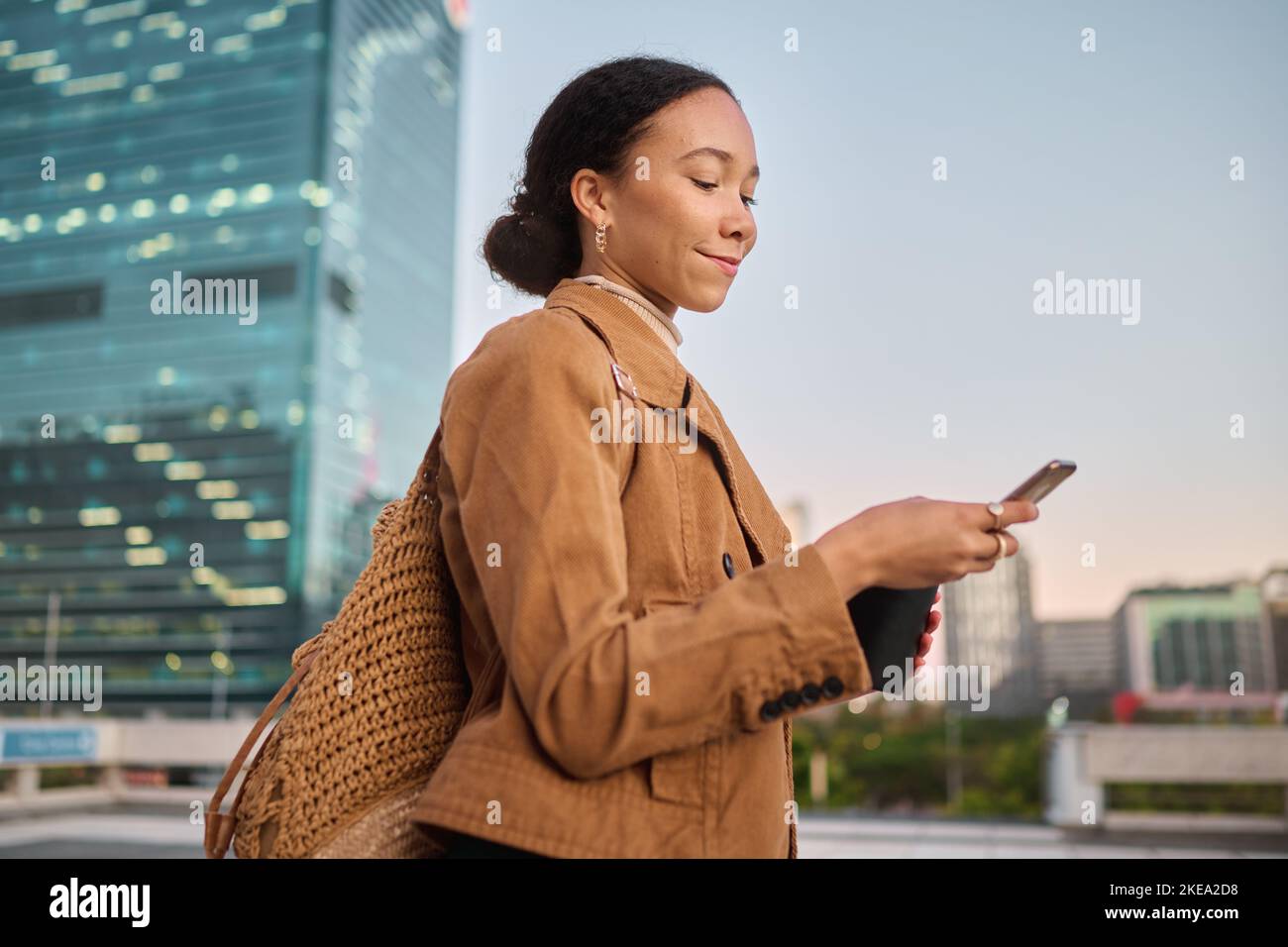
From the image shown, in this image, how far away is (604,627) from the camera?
79 cm

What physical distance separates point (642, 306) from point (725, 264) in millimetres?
110

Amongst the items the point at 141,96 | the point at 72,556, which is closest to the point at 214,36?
the point at 141,96

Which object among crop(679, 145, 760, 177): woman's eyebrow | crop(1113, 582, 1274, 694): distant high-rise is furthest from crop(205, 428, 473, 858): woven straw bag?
crop(1113, 582, 1274, 694): distant high-rise

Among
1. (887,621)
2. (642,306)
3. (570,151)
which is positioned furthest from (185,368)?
(887,621)

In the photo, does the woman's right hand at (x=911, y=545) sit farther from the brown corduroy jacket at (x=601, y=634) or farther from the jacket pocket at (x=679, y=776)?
the jacket pocket at (x=679, y=776)

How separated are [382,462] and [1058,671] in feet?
154

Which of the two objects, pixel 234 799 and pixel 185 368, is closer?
pixel 234 799

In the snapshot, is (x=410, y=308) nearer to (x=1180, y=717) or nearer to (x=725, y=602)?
(x=1180, y=717)

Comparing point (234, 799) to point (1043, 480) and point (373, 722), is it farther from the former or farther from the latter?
point (1043, 480)

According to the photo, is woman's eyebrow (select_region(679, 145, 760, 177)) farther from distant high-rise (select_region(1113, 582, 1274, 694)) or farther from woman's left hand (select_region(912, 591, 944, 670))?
distant high-rise (select_region(1113, 582, 1274, 694))

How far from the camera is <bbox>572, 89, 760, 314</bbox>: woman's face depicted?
1.12 m

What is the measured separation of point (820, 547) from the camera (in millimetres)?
853

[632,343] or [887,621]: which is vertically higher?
[632,343]
